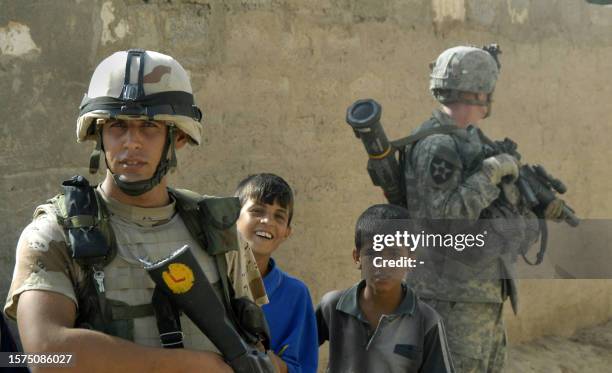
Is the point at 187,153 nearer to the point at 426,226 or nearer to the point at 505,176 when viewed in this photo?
the point at 426,226

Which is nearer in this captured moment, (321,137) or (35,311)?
(35,311)

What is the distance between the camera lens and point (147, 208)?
6.19ft

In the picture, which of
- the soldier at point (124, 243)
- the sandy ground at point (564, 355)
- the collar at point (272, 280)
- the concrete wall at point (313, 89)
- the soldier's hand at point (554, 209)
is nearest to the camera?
the soldier at point (124, 243)

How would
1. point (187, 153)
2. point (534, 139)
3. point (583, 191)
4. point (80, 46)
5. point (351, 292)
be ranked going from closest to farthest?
point (351, 292) < point (80, 46) < point (187, 153) < point (534, 139) < point (583, 191)

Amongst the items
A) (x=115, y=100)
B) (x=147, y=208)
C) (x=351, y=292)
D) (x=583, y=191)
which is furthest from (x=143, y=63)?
(x=583, y=191)

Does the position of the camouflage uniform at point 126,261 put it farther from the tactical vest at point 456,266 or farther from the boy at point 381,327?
the tactical vest at point 456,266

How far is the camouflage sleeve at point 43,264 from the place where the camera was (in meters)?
1.67

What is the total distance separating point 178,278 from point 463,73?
Result: 217 centimetres

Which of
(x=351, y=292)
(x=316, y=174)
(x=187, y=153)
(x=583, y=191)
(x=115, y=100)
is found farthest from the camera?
(x=583, y=191)

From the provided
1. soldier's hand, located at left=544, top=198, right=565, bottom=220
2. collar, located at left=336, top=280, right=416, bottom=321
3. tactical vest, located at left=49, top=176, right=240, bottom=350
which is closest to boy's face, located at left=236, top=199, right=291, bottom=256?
collar, located at left=336, top=280, right=416, bottom=321

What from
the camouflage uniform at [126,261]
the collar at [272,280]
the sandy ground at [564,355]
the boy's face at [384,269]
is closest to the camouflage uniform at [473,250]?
the boy's face at [384,269]

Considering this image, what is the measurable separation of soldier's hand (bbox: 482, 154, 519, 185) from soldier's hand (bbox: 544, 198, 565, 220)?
0.27 meters

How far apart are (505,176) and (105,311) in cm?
219

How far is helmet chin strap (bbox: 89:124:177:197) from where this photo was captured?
185cm
